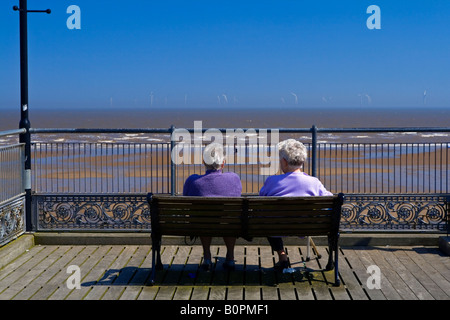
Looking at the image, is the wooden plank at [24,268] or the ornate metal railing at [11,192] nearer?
the wooden plank at [24,268]

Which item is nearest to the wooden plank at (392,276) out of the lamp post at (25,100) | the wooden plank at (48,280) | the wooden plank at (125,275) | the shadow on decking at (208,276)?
the shadow on decking at (208,276)

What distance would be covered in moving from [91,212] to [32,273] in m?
1.64

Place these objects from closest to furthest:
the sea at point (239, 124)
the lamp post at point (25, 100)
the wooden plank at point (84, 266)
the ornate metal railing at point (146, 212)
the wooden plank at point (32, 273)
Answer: the wooden plank at point (84, 266) → the wooden plank at point (32, 273) → the lamp post at point (25, 100) → the ornate metal railing at point (146, 212) → the sea at point (239, 124)

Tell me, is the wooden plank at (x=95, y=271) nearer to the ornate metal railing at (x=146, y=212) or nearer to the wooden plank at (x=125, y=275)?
the wooden plank at (x=125, y=275)

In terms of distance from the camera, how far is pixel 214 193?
646cm

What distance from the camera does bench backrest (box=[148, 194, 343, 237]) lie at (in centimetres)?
600

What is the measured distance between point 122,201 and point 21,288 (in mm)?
2265

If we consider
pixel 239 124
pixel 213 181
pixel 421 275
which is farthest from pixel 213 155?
pixel 239 124

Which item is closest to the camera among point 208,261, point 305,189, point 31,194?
point 305,189

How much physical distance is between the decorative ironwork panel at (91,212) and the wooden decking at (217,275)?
37 centimetres

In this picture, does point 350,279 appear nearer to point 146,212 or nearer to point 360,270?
point 360,270

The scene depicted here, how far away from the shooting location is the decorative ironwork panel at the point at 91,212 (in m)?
8.11
